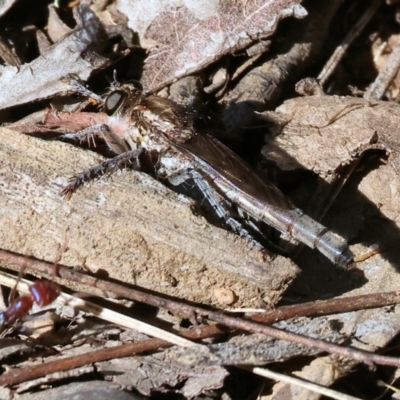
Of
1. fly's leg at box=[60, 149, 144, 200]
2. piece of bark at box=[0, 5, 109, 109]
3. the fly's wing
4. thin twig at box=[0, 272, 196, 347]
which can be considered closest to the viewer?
thin twig at box=[0, 272, 196, 347]

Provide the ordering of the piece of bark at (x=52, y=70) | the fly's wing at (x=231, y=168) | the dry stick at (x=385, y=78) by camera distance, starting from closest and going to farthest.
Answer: the fly's wing at (x=231, y=168), the piece of bark at (x=52, y=70), the dry stick at (x=385, y=78)

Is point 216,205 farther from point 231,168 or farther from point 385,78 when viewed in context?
point 385,78

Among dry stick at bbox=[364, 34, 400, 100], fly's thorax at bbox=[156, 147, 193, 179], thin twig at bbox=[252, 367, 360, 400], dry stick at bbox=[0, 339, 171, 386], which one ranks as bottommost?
dry stick at bbox=[0, 339, 171, 386]

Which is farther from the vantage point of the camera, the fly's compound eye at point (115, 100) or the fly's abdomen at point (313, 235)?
the fly's compound eye at point (115, 100)

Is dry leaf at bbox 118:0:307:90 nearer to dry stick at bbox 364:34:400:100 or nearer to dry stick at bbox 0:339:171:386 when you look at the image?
dry stick at bbox 364:34:400:100

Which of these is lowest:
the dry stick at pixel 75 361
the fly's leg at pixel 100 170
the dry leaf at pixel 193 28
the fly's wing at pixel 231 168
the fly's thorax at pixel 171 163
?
the dry stick at pixel 75 361

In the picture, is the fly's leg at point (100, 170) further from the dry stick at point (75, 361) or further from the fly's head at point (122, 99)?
the dry stick at point (75, 361)

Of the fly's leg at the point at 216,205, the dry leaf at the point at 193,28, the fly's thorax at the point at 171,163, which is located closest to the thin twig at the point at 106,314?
the fly's leg at the point at 216,205

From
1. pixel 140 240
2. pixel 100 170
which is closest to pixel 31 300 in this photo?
pixel 140 240

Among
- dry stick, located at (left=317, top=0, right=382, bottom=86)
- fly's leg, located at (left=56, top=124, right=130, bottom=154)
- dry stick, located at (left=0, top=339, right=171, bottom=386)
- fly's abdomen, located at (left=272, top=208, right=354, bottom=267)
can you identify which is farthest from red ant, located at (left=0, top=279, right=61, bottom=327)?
dry stick, located at (left=317, top=0, right=382, bottom=86)
